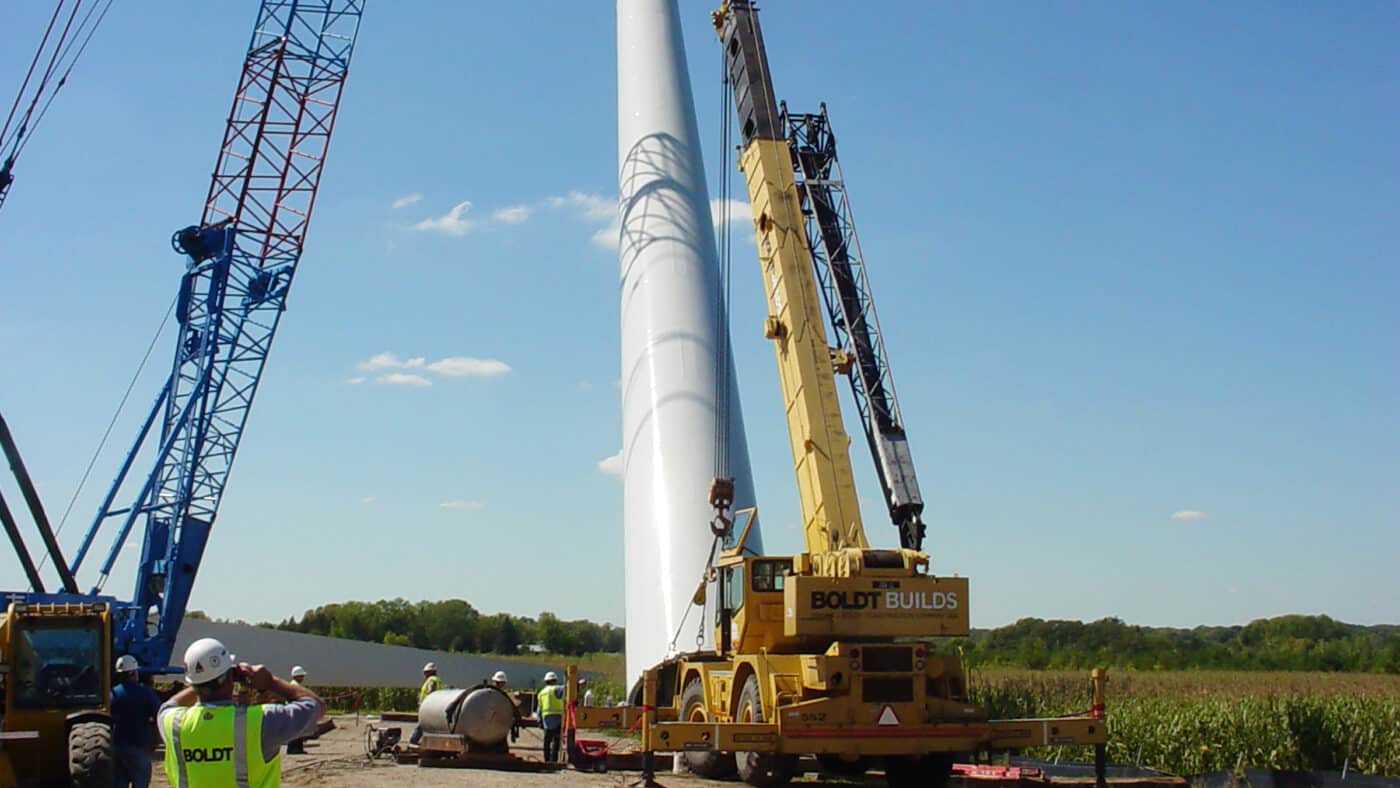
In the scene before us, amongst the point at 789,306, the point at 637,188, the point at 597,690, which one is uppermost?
the point at 637,188

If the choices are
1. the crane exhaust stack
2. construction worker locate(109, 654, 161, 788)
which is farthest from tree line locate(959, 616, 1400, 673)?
construction worker locate(109, 654, 161, 788)

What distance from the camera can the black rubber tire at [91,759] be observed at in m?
10.7

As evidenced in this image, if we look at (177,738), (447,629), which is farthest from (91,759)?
(447,629)

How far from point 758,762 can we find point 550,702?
5617 millimetres

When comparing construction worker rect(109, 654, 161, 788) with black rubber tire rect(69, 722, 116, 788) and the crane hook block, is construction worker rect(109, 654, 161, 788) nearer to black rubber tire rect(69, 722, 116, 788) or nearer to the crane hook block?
black rubber tire rect(69, 722, 116, 788)

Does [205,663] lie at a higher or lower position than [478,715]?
higher

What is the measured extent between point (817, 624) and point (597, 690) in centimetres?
2526

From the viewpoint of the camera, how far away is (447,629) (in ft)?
282

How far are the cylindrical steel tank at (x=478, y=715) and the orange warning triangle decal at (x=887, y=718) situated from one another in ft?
22.1

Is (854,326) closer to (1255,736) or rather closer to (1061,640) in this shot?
(1255,736)

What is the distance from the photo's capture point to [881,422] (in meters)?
16.1

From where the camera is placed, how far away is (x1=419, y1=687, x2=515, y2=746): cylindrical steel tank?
59.6ft

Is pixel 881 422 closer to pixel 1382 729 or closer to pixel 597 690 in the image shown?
pixel 1382 729

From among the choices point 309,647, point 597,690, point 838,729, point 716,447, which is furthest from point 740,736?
point 309,647
